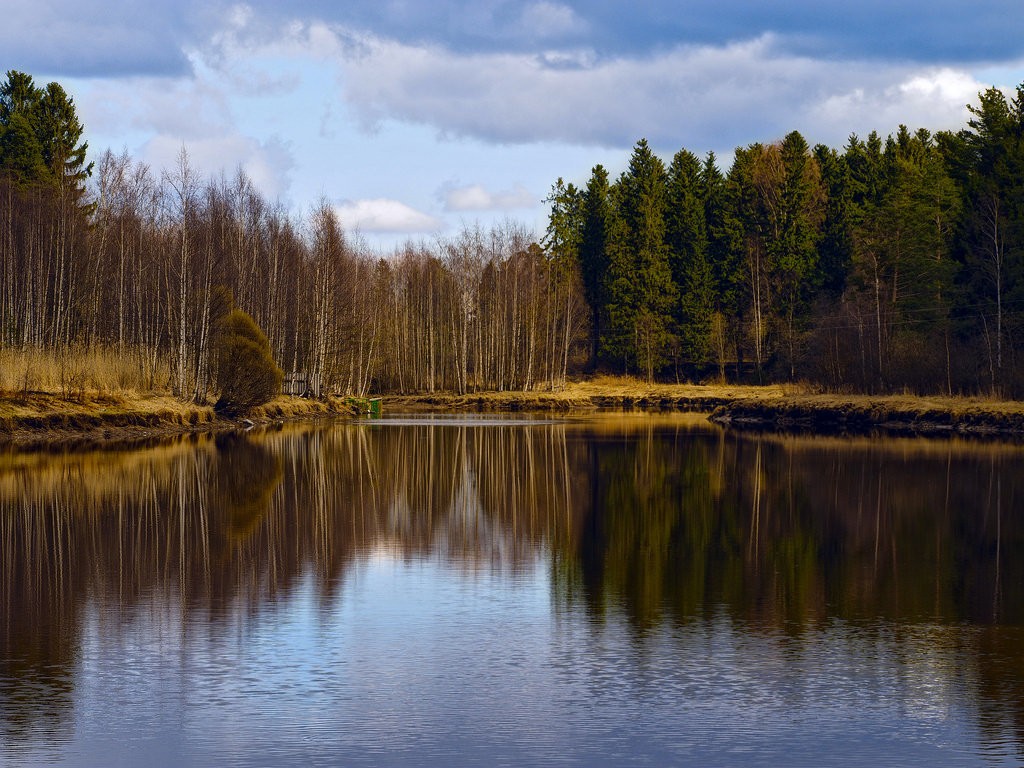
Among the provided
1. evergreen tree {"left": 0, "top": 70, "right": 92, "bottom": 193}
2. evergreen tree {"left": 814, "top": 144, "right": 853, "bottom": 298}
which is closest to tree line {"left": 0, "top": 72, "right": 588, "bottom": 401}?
evergreen tree {"left": 0, "top": 70, "right": 92, "bottom": 193}

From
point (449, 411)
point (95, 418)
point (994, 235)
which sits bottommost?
point (449, 411)

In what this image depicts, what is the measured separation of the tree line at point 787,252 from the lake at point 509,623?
43525 mm

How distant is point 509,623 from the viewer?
45.4 ft

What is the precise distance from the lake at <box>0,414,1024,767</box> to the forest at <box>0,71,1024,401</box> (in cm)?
3418

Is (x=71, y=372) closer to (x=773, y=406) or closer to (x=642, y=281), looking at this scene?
(x=773, y=406)

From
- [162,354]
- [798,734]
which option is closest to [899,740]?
[798,734]

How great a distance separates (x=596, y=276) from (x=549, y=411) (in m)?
31.3

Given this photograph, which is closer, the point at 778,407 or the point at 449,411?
the point at 778,407

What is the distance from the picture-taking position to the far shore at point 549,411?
4641cm

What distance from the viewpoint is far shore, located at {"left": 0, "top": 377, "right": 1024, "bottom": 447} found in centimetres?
4641

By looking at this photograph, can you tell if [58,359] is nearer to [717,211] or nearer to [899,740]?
[899,740]

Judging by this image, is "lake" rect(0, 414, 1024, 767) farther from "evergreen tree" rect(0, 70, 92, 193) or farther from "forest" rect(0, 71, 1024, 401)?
"evergreen tree" rect(0, 70, 92, 193)

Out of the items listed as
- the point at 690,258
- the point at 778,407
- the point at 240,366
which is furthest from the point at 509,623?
the point at 690,258

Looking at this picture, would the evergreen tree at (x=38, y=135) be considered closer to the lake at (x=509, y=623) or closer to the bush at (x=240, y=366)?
the bush at (x=240, y=366)
